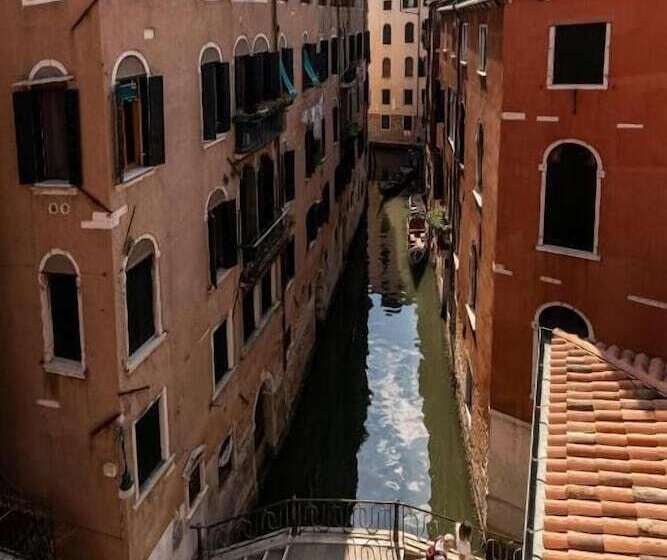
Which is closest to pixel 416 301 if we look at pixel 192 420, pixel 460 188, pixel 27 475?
pixel 460 188

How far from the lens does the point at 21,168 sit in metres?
11.6

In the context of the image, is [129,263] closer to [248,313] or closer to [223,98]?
[223,98]

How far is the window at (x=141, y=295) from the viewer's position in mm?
12547

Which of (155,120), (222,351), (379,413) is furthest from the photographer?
(379,413)

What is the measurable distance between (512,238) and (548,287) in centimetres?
116

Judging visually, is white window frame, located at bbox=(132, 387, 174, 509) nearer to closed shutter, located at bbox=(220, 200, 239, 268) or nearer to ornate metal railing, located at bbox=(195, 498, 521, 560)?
ornate metal railing, located at bbox=(195, 498, 521, 560)

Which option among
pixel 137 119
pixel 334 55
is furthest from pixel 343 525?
pixel 334 55

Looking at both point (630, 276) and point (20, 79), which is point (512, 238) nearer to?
point (630, 276)

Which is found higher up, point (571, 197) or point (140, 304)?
point (571, 197)

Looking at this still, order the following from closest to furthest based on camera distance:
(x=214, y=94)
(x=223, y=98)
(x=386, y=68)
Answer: (x=214, y=94), (x=223, y=98), (x=386, y=68)

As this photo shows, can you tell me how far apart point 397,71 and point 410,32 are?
3023 mm

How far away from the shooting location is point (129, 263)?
40.5ft

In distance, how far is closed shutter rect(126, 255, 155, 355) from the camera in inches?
496

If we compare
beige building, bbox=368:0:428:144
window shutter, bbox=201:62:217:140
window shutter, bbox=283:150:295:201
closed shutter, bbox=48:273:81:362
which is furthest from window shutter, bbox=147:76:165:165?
beige building, bbox=368:0:428:144
